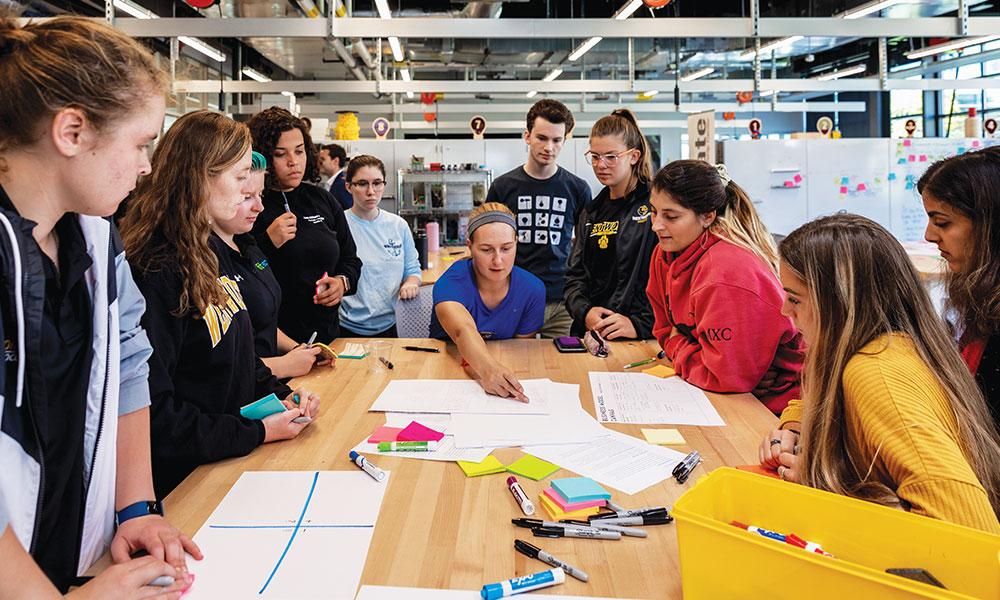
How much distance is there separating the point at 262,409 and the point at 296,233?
146 cm

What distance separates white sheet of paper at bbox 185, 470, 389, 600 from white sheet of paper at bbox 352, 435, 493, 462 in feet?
0.38

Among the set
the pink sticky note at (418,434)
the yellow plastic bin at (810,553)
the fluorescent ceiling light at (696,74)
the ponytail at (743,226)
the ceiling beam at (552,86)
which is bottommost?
the pink sticky note at (418,434)

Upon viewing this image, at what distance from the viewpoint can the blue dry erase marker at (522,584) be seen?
1006mm

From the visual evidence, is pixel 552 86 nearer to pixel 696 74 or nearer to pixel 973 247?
pixel 696 74

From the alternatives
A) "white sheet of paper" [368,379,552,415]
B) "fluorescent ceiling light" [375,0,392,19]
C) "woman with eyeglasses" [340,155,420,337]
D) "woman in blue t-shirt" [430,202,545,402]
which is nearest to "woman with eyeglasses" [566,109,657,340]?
"woman in blue t-shirt" [430,202,545,402]

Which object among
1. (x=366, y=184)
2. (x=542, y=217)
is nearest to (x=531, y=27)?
(x=366, y=184)

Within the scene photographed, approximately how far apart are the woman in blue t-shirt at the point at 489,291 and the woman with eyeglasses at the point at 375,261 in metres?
0.94

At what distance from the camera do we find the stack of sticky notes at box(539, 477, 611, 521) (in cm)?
127

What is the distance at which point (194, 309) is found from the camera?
1.51 meters

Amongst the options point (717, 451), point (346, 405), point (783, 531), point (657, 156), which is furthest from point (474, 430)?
point (657, 156)

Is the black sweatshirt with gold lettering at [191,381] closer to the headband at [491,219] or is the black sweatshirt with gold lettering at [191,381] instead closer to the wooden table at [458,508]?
the wooden table at [458,508]

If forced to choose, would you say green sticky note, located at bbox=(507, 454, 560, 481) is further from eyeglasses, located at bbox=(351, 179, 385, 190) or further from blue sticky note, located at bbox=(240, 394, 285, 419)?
eyeglasses, located at bbox=(351, 179, 385, 190)

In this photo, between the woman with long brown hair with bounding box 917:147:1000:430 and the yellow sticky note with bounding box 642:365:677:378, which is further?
the yellow sticky note with bounding box 642:365:677:378

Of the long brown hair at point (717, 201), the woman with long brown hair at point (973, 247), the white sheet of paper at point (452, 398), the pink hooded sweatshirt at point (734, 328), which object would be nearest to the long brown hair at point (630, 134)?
the long brown hair at point (717, 201)
